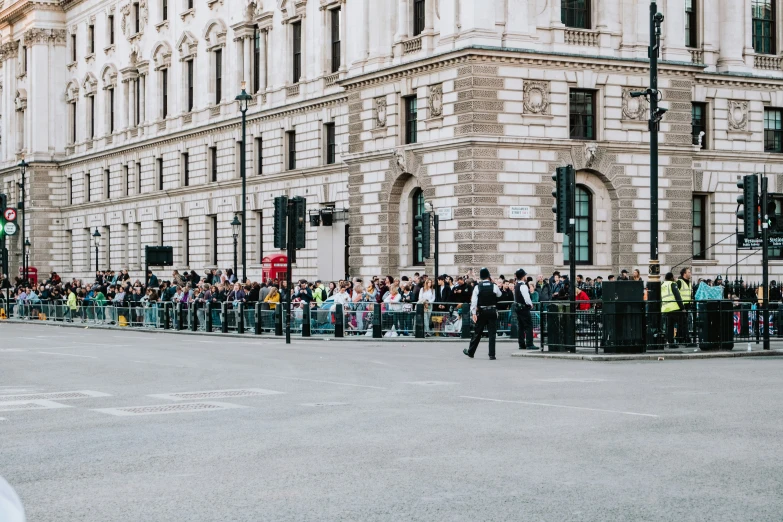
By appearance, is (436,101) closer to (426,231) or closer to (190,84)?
(426,231)

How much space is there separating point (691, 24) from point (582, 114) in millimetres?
6645

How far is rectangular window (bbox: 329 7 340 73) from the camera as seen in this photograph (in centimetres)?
5015

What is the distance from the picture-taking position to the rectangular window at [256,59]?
185ft

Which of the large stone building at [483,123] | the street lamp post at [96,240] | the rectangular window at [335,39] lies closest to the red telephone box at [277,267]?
the large stone building at [483,123]

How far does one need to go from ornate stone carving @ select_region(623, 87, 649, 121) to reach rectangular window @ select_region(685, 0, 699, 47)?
4.08 m

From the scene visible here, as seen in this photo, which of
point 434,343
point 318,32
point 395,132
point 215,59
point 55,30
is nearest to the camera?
point 434,343

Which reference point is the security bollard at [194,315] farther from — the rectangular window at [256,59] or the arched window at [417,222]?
the rectangular window at [256,59]

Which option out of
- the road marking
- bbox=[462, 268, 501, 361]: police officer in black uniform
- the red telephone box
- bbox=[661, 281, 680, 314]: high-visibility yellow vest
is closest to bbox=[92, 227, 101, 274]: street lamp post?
the red telephone box

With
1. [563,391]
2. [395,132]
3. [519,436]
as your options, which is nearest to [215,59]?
[395,132]

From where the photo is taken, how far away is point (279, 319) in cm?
3547

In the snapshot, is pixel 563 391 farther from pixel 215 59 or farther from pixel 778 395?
pixel 215 59

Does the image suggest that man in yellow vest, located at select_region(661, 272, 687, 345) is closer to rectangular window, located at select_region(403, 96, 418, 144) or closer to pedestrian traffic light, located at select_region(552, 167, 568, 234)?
pedestrian traffic light, located at select_region(552, 167, 568, 234)

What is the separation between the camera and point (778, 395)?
15797mm

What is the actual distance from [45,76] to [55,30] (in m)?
3.03
